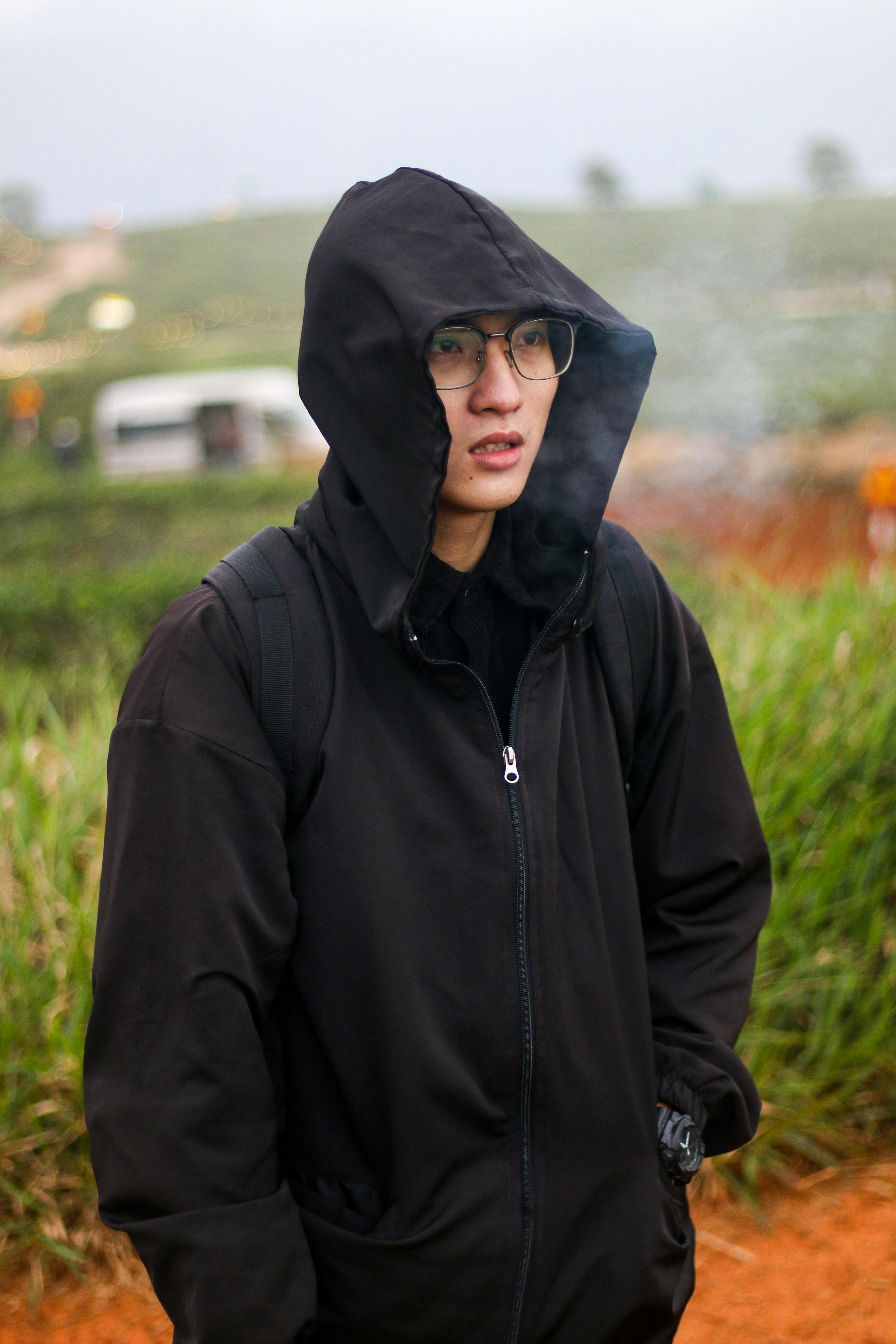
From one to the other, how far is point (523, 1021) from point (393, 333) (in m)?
0.77

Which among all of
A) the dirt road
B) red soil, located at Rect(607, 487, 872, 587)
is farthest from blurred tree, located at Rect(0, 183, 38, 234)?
red soil, located at Rect(607, 487, 872, 587)

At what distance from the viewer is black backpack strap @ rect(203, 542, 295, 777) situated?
4.39 feet

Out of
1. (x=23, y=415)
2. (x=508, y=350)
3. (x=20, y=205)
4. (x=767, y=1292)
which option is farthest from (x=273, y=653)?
(x=20, y=205)

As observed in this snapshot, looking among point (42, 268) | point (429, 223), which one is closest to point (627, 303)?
point (42, 268)

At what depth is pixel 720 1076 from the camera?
1.63 metres

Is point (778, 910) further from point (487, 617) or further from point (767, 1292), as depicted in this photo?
point (487, 617)

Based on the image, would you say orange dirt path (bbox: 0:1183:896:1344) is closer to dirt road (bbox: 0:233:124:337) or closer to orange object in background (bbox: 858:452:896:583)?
orange object in background (bbox: 858:452:896:583)

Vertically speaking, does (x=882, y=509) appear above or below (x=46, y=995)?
below

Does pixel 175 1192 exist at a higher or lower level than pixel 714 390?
higher

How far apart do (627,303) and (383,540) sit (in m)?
21.5

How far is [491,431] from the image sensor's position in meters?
1.42

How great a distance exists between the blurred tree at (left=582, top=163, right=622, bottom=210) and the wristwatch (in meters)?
30.4

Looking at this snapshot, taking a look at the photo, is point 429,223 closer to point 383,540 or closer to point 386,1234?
point 383,540

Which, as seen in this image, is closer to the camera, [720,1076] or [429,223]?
[429,223]
